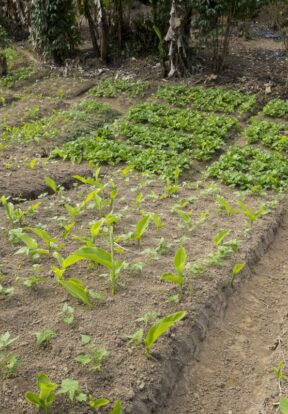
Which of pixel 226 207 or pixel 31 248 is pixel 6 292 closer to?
pixel 31 248

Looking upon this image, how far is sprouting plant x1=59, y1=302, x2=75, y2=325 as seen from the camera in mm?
A: 3572

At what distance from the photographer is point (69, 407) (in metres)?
2.95

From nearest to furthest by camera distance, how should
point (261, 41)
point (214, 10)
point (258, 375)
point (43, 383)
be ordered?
point (43, 383), point (258, 375), point (214, 10), point (261, 41)

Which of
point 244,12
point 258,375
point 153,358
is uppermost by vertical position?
point 244,12

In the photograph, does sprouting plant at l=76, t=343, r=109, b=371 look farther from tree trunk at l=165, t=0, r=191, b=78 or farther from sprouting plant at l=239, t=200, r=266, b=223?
tree trunk at l=165, t=0, r=191, b=78

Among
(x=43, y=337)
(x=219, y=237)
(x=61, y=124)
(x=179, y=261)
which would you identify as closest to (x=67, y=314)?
(x=43, y=337)

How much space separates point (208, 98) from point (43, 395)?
8.82m

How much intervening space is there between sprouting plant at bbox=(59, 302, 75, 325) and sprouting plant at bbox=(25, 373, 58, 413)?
2.15ft

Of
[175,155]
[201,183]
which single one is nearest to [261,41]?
Result: [175,155]

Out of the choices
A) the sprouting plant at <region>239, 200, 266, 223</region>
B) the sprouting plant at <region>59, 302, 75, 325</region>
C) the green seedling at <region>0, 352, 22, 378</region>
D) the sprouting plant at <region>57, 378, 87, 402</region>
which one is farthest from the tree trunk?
the sprouting plant at <region>57, 378, 87, 402</region>

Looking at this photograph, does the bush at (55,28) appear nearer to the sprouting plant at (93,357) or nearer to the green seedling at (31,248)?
the green seedling at (31,248)

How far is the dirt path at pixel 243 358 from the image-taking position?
3.41 m

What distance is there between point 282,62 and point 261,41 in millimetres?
2856

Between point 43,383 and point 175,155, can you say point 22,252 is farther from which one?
point 175,155
